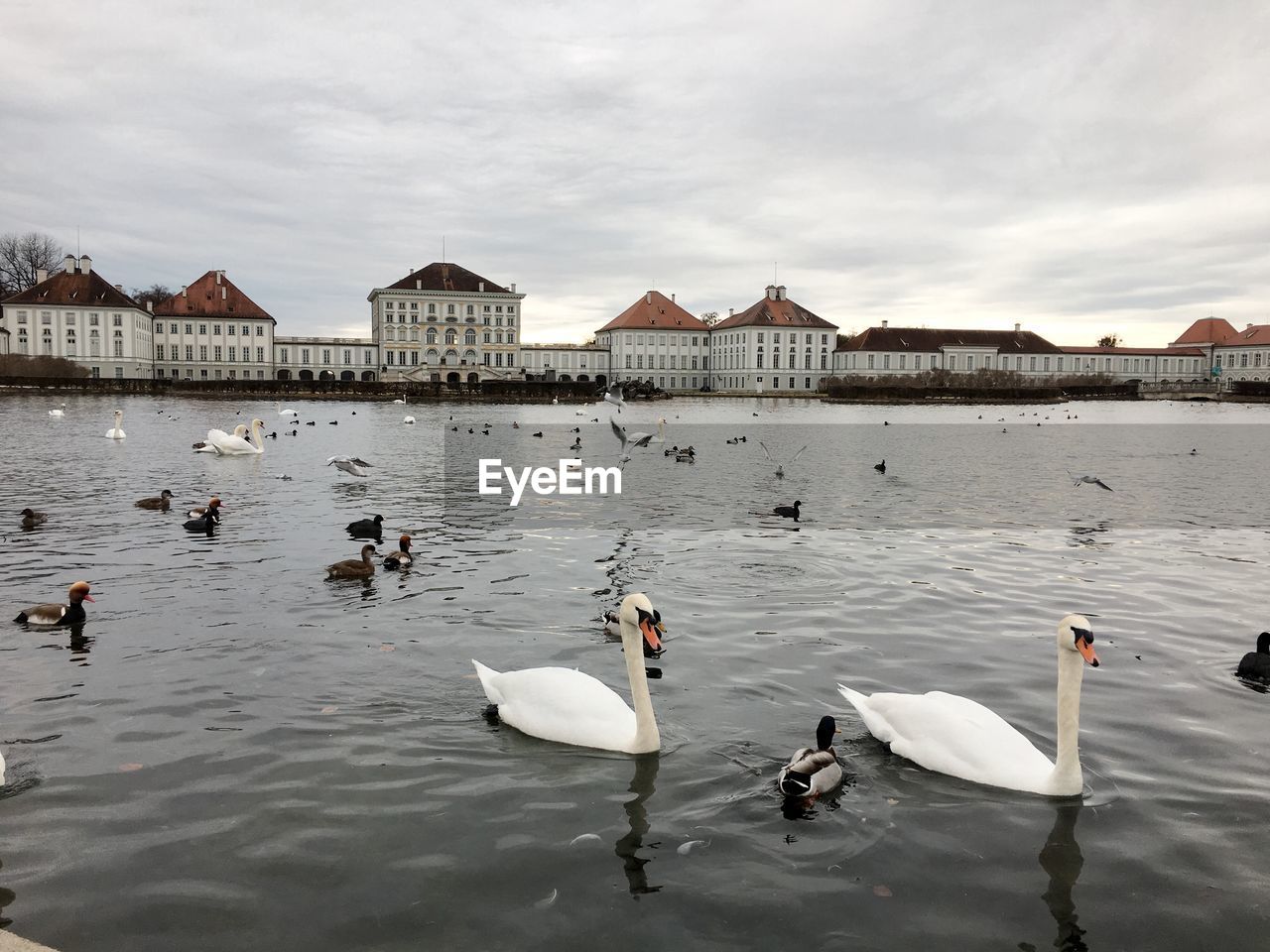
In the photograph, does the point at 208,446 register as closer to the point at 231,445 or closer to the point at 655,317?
the point at 231,445

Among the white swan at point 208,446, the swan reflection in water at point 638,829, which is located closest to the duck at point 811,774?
the swan reflection in water at point 638,829

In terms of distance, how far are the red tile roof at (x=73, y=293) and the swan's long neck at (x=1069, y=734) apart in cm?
12527

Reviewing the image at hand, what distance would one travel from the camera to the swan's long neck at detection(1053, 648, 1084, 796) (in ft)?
18.0

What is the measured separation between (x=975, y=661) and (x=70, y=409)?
5670 cm

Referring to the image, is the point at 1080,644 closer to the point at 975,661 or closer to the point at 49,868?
the point at 975,661

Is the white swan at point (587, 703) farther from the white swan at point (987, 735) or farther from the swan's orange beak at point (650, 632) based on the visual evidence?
the white swan at point (987, 735)

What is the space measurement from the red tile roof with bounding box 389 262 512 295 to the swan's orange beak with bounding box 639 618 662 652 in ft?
433

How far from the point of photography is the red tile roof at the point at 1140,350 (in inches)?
6107

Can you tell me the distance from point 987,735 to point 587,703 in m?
2.67

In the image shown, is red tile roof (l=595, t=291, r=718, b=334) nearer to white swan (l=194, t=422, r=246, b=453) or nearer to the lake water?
white swan (l=194, t=422, r=246, b=453)

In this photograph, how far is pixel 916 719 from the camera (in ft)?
20.0

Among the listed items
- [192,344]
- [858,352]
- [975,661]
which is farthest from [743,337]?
[975,661]

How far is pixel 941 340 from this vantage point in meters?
149

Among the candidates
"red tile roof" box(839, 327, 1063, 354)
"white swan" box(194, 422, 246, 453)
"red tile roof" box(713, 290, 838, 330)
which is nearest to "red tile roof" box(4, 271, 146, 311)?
"red tile roof" box(713, 290, 838, 330)
